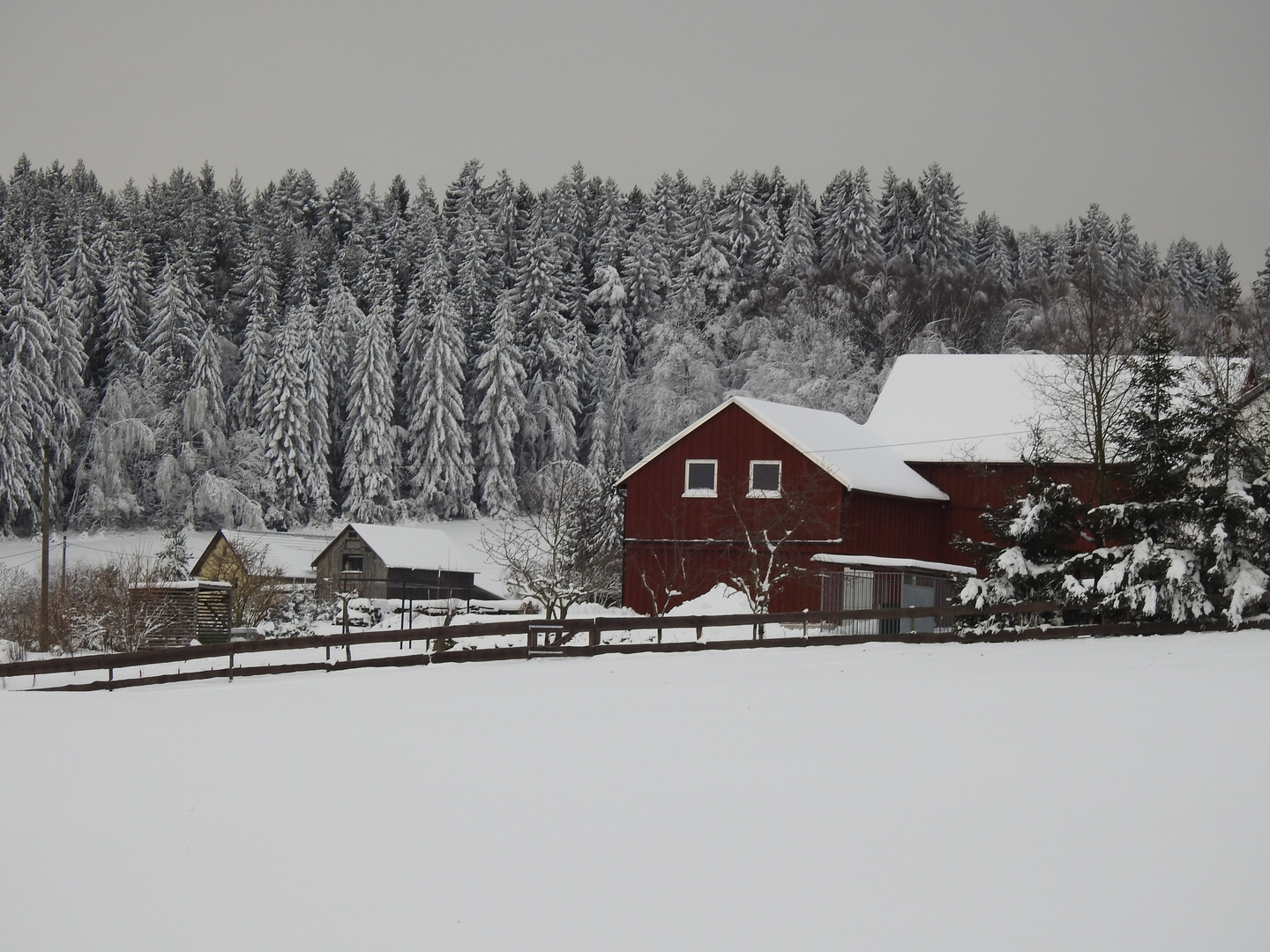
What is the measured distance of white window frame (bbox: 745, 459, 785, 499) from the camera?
35656mm

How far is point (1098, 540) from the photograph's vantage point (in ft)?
90.3

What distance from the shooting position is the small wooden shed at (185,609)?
3638 centimetres

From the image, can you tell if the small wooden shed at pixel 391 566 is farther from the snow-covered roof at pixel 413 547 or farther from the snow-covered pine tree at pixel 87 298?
the snow-covered pine tree at pixel 87 298

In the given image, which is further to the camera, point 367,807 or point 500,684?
point 500,684

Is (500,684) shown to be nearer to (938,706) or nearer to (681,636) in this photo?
(938,706)

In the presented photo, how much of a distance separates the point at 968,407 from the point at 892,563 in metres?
7.06

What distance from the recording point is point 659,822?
10.9 m

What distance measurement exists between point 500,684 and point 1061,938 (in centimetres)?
1279

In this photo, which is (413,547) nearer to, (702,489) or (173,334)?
(173,334)

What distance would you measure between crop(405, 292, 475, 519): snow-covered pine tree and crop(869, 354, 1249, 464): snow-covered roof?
123 feet

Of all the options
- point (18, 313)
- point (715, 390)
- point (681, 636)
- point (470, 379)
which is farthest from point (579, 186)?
point (681, 636)

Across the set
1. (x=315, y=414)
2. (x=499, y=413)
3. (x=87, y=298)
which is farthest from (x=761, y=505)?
(x=87, y=298)

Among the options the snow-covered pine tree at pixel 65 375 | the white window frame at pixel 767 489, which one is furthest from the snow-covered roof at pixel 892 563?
the snow-covered pine tree at pixel 65 375

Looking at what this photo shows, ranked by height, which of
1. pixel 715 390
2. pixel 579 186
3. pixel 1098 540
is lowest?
pixel 1098 540
